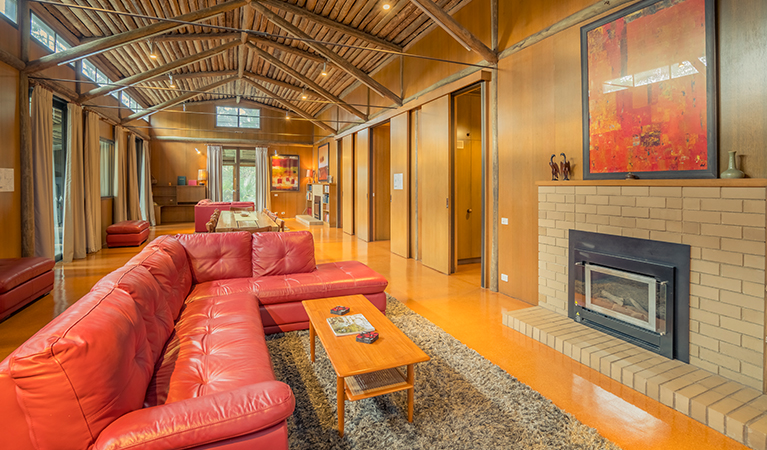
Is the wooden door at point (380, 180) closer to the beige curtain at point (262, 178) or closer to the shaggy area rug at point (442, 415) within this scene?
the shaggy area rug at point (442, 415)

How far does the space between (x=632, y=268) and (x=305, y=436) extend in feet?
9.30

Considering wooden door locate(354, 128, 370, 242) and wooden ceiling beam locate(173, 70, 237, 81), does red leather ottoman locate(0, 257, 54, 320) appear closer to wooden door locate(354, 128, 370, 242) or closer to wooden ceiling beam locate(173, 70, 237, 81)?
wooden door locate(354, 128, 370, 242)

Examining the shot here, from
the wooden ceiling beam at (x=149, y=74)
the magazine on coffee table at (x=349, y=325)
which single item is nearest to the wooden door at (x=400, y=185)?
the wooden ceiling beam at (x=149, y=74)

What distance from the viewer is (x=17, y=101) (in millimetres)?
5227

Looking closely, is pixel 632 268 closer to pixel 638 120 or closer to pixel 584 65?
pixel 638 120

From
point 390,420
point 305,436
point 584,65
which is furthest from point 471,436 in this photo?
point 584,65

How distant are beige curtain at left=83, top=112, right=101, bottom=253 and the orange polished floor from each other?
1112mm

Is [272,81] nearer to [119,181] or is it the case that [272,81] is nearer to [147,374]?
[119,181]

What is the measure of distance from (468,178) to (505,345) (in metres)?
3.86

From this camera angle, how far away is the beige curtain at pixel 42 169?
18.5 ft

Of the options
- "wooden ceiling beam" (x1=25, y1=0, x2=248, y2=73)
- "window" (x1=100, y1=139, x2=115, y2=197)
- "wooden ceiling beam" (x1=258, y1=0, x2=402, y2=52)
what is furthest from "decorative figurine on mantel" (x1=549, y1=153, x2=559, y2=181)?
"window" (x1=100, y1=139, x2=115, y2=197)

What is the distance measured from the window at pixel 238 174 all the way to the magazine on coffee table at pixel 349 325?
13.7 metres

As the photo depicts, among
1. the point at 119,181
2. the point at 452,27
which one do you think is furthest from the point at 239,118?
the point at 452,27

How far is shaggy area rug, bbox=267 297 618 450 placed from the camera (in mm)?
1979
